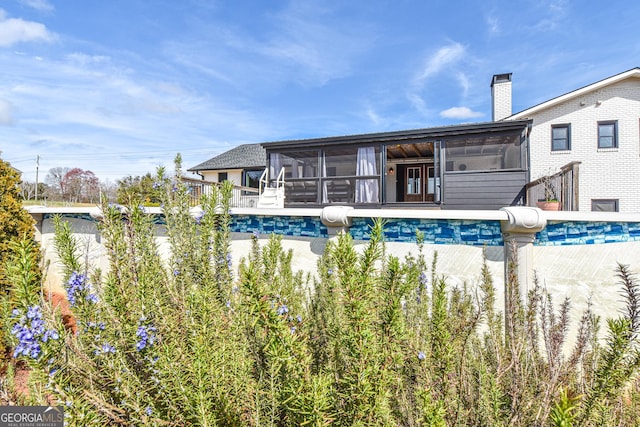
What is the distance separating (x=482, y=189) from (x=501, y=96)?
1036cm

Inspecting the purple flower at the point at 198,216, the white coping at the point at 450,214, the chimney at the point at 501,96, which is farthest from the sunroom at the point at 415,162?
the purple flower at the point at 198,216

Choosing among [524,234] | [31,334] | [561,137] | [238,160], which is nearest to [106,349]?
[31,334]

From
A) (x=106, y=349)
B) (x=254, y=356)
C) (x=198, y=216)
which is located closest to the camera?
(x=106, y=349)

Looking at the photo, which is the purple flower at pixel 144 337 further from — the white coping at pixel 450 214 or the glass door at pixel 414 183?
the glass door at pixel 414 183

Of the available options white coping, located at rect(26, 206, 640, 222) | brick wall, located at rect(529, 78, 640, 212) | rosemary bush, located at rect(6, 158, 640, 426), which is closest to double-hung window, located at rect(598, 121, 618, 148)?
brick wall, located at rect(529, 78, 640, 212)

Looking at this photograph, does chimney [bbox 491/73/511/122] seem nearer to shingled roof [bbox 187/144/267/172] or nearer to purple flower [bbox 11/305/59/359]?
shingled roof [bbox 187/144/267/172]

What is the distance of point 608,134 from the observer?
1177 centimetres

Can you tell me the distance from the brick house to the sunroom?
4832 mm

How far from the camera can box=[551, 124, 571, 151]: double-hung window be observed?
40.8ft

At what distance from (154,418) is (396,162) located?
Answer: 12.4m

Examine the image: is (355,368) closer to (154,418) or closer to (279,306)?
(279,306)

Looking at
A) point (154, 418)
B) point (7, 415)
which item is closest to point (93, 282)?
point (7, 415)

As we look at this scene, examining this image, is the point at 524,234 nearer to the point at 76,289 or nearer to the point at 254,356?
the point at 254,356

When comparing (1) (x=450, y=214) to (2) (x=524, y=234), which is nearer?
(2) (x=524, y=234)
